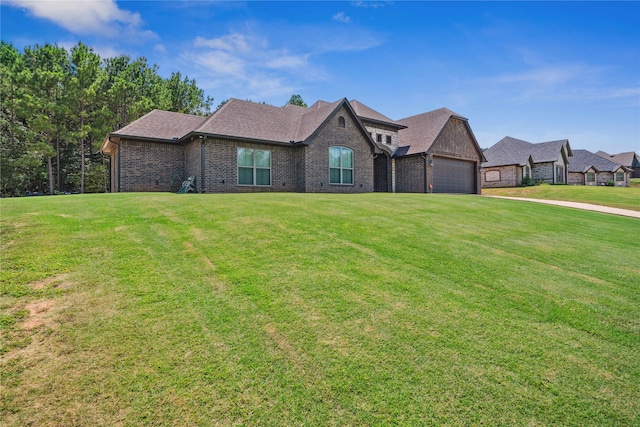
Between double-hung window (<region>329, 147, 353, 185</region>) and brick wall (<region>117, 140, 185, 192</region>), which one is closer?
brick wall (<region>117, 140, 185, 192</region>)

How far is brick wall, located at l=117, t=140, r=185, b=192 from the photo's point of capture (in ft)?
54.9

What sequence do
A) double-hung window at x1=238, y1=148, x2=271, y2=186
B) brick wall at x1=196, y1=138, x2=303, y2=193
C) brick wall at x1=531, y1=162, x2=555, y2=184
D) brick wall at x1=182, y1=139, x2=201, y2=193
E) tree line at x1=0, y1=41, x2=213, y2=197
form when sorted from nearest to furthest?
1. brick wall at x1=182, y1=139, x2=201, y2=193
2. brick wall at x1=196, y1=138, x2=303, y2=193
3. double-hung window at x1=238, y1=148, x2=271, y2=186
4. tree line at x1=0, y1=41, x2=213, y2=197
5. brick wall at x1=531, y1=162, x2=555, y2=184

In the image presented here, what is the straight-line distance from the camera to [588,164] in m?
47.8

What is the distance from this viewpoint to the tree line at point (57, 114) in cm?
2636

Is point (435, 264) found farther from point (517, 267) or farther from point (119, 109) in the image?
point (119, 109)

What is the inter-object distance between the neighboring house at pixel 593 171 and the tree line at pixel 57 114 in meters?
54.9

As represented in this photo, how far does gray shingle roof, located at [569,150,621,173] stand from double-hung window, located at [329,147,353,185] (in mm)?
43004

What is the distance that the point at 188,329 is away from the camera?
3215mm

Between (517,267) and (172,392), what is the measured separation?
543 centimetres

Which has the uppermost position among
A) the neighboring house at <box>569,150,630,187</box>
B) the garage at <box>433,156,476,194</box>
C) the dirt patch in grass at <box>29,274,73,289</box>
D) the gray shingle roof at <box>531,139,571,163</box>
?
the gray shingle roof at <box>531,139,571,163</box>

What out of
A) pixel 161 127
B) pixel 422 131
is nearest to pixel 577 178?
pixel 422 131

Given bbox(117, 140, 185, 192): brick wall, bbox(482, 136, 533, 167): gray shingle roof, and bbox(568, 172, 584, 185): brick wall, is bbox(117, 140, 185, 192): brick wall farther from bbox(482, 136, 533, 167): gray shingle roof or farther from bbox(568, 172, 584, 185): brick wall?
bbox(568, 172, 584, 185): brick wall

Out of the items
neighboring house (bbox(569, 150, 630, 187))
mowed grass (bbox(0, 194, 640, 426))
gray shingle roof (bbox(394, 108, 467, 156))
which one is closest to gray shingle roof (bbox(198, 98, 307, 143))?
gray shingle roof (bbox(394, 108, 467, 156))

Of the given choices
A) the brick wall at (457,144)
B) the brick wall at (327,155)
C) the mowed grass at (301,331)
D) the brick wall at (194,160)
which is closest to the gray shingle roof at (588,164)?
the brick wall at (457,144)
